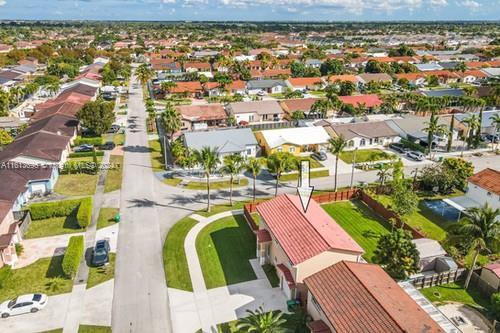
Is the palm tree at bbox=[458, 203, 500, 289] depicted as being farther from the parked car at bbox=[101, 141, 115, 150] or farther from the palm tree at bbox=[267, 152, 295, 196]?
the parked car at bbox=[101, 141, 115, 150]

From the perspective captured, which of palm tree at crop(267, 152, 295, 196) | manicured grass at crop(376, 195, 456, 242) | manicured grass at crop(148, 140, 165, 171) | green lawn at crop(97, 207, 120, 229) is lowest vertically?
manicured grass at crop(376, 195, 456, 242)

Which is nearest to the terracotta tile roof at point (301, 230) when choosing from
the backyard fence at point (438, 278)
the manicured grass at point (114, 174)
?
the backyard fence at point (438, 278)

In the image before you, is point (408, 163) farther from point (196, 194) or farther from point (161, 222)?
point (161, 222)

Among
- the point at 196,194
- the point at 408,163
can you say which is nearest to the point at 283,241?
the point at 196,194

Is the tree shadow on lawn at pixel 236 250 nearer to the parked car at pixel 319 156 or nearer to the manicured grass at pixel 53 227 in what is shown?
the manicured grass at pixel 53 227

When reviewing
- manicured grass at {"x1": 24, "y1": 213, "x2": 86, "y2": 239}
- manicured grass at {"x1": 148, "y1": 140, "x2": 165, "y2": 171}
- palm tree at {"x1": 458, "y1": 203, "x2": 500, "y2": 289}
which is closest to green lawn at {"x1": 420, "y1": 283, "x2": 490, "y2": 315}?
palm tree at {"x1": 458, "y1": 203, "x2": 500, "y2": 289}
